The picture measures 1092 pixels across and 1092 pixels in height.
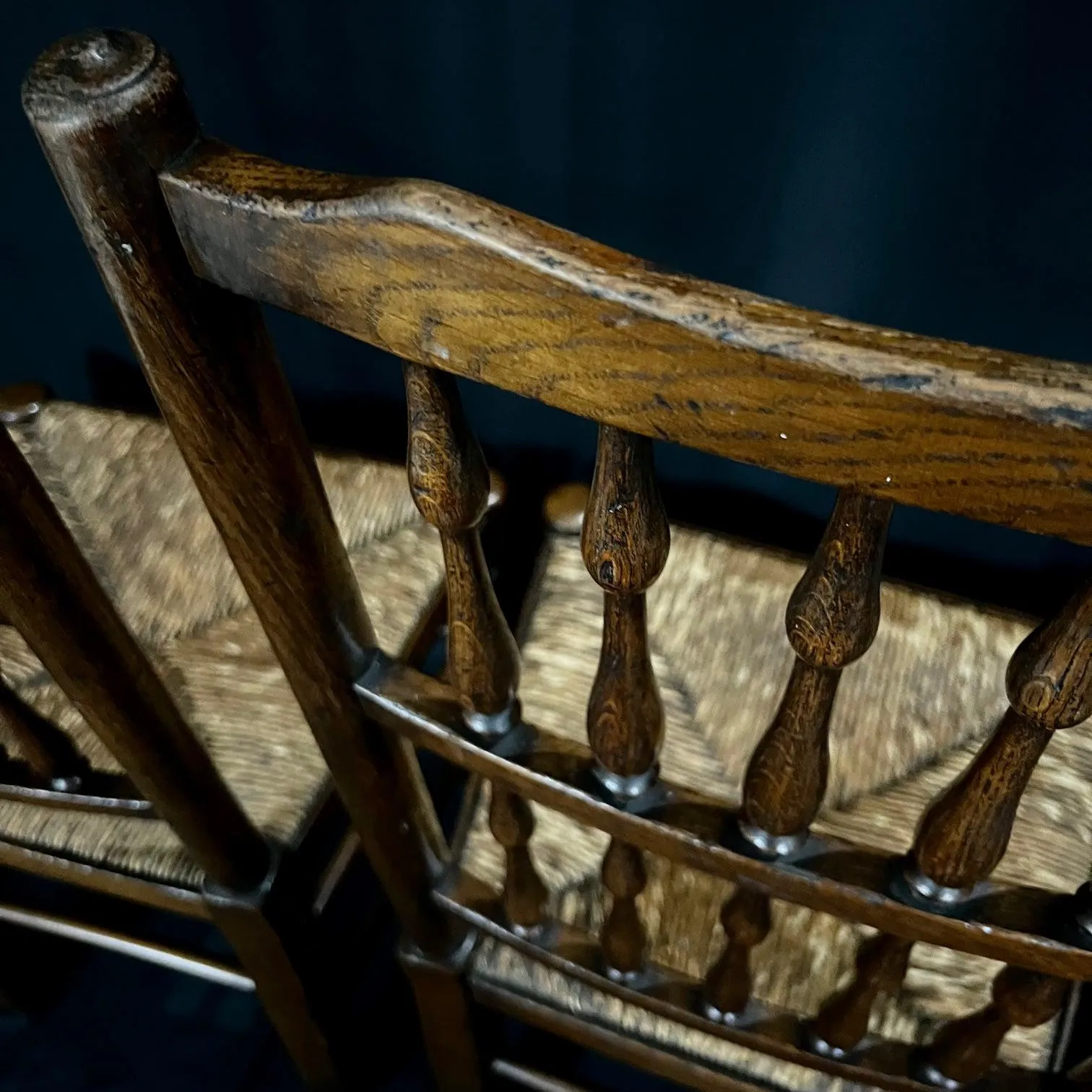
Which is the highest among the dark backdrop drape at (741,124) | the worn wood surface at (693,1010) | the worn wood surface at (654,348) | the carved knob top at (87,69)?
the dark backdrop drape at (741,124)

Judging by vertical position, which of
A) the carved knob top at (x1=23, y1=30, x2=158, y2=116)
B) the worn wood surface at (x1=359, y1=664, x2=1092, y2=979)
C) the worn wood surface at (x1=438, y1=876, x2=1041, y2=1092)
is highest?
the carved knob top at (x1=23, y1=30, x2=158, y2=116)

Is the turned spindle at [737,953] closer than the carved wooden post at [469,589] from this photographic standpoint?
No

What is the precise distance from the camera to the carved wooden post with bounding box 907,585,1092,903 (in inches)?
12.1

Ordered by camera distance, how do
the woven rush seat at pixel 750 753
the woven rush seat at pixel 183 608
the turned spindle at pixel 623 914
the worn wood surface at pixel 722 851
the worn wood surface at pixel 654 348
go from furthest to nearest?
the woven rush seat at pixel 183 608 → the woven rush seat at pixel 750 753 → the turned spindle at pixel 623 914 → the worn wood surface at pixel 722 851 → the worn wood surface at pixel 654 348

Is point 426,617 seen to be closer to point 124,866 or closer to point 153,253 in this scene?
point 124,866

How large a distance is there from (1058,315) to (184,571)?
730mm

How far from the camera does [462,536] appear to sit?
407mm

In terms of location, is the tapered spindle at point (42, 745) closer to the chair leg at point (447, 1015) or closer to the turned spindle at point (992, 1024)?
the chair leg at point (447, 1015)

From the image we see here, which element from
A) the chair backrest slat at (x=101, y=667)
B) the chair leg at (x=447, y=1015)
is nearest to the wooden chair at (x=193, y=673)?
the chair backrest slat at (x=101, y=667)

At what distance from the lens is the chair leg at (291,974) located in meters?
0.74

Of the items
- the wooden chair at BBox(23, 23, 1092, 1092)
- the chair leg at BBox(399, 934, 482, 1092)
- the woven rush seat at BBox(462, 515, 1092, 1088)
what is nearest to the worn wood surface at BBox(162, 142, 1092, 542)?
the wooden chair at BBox(23, 23, 1092, 1092)

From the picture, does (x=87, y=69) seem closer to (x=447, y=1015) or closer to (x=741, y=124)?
(x=741, y=124)

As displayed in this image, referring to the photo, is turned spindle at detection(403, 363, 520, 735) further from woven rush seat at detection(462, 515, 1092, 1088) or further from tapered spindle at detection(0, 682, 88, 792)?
tapered spindle at detection(0, 682, 88, 792)

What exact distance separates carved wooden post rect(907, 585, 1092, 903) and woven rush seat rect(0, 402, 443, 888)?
485mm
